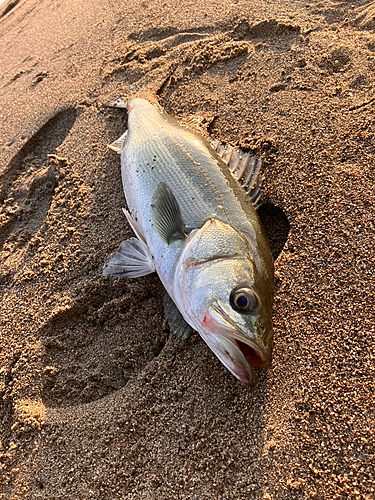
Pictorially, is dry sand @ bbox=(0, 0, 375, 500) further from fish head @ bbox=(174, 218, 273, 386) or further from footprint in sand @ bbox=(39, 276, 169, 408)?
fish head @ bbox=(174, 218, 273, 386)

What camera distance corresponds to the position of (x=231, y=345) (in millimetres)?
1936

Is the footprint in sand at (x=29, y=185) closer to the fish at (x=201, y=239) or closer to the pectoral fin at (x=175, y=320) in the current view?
the fish at (x=201, y=239)

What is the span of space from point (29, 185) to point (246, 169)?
2.61 metres

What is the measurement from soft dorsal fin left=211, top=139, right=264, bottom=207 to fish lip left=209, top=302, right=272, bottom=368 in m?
1.28

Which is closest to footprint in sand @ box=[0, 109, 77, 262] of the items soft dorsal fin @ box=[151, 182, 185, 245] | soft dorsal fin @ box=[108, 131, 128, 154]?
soft dorsal fin @ box=[108, 131, 128, 154]

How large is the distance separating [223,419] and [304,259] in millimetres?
1365

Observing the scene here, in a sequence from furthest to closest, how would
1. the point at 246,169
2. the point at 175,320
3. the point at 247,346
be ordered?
the point at 246,169 < the point at 175,320 < the point at 247,346

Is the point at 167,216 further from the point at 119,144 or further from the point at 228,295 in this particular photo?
the point at 119,144

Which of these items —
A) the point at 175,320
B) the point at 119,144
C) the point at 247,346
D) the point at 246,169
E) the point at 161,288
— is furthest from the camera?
the point at 119,144

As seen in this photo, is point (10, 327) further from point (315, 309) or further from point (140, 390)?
point (315, 309)

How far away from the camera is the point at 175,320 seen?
105 inches

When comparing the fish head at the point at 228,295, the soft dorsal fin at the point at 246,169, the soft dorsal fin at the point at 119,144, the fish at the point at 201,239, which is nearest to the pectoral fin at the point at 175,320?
the fish at the point at 201,239

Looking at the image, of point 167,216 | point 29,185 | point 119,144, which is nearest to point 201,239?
point 167,216

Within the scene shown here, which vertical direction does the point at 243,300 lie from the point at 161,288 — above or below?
above
